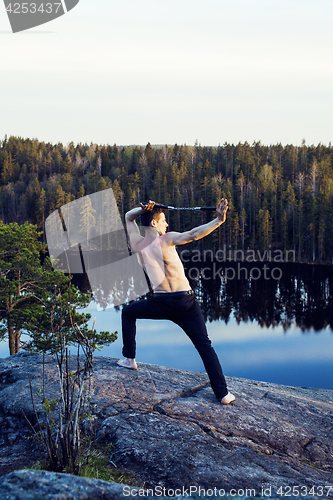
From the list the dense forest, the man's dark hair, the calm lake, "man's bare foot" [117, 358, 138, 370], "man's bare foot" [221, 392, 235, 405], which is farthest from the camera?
the dense forest

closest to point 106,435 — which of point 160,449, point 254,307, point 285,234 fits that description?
point 160,449

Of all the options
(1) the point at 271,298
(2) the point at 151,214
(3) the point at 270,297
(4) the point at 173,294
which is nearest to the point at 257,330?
(1) the point at 271,298

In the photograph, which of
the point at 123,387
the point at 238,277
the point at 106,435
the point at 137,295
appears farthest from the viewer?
the point at 238,277

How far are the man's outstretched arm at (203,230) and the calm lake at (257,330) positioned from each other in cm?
1777

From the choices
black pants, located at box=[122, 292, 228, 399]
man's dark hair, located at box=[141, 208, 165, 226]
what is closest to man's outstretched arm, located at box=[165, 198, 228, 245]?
man's dark hair, located at box=[141, 208, 165, 226]

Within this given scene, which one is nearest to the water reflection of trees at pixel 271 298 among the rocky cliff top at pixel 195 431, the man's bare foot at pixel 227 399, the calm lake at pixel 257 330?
the calm lake at pixel 257 330

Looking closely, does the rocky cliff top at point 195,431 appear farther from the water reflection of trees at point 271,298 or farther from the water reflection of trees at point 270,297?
the water reflection of trees at point 271,298

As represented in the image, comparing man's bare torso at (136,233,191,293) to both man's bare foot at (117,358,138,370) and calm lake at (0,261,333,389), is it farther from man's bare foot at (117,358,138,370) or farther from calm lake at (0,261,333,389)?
calm lake at (0,261,333,389)

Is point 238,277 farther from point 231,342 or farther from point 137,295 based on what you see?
point 231,342

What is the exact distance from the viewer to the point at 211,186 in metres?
80.9

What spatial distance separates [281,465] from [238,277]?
156 feet

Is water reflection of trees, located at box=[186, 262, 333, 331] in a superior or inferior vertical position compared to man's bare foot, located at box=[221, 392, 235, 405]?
inferior

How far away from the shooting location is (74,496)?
2402mm

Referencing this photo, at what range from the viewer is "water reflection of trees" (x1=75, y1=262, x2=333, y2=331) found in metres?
32.9
